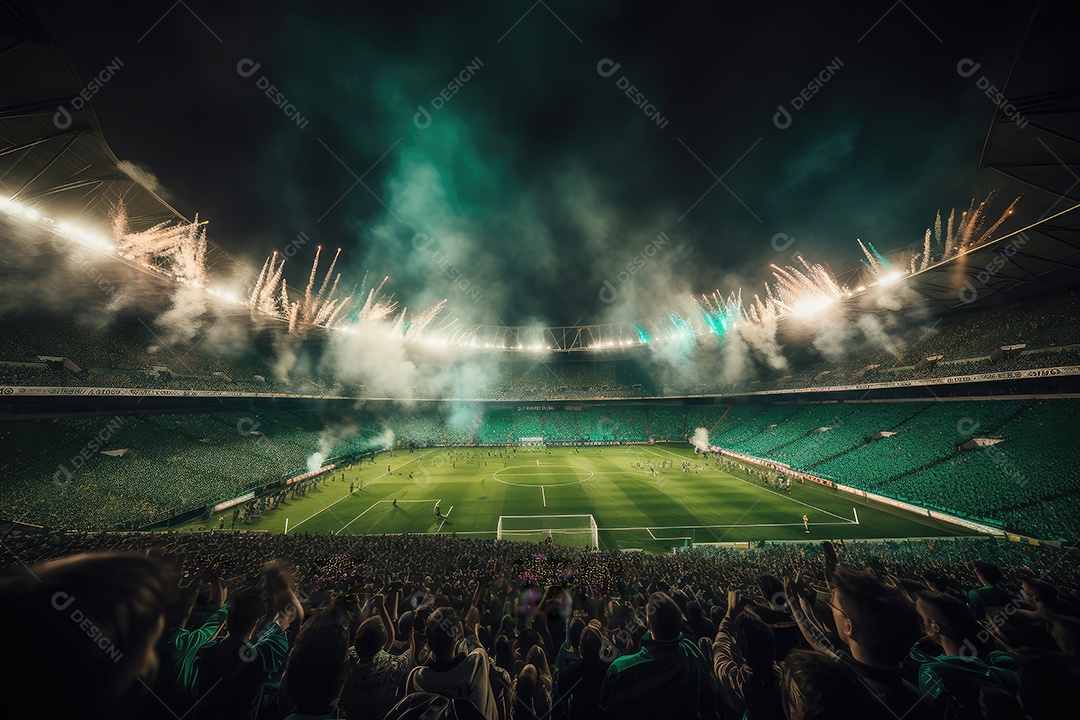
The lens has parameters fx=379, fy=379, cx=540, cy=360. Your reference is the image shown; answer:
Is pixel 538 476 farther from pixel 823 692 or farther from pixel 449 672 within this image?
pixel 823 692

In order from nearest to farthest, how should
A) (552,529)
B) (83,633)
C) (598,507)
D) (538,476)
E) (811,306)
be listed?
(83,633), (552,529), (598,507), (811,306), (538,476)

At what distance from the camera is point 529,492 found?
31.8 m

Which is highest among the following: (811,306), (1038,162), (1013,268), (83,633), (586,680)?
(811,306)

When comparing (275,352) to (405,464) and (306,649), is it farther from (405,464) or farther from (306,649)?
(306,649)

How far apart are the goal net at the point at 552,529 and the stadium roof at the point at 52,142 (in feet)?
83.4

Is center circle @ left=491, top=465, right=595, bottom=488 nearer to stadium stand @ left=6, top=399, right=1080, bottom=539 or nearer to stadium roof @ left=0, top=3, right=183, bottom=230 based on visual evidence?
stadium stand @ left=6, top=399, right=1080, bottom=539

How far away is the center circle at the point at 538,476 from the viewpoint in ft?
115

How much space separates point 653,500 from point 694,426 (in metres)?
36.5

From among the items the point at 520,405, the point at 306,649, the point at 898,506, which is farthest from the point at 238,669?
the point at 520,405

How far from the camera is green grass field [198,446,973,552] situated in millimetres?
22078

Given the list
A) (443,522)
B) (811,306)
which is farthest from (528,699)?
(811,306)

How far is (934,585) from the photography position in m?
6.55

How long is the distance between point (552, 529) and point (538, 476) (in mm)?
16083

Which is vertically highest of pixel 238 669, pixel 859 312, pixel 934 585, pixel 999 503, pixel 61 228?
pixel 859 312
